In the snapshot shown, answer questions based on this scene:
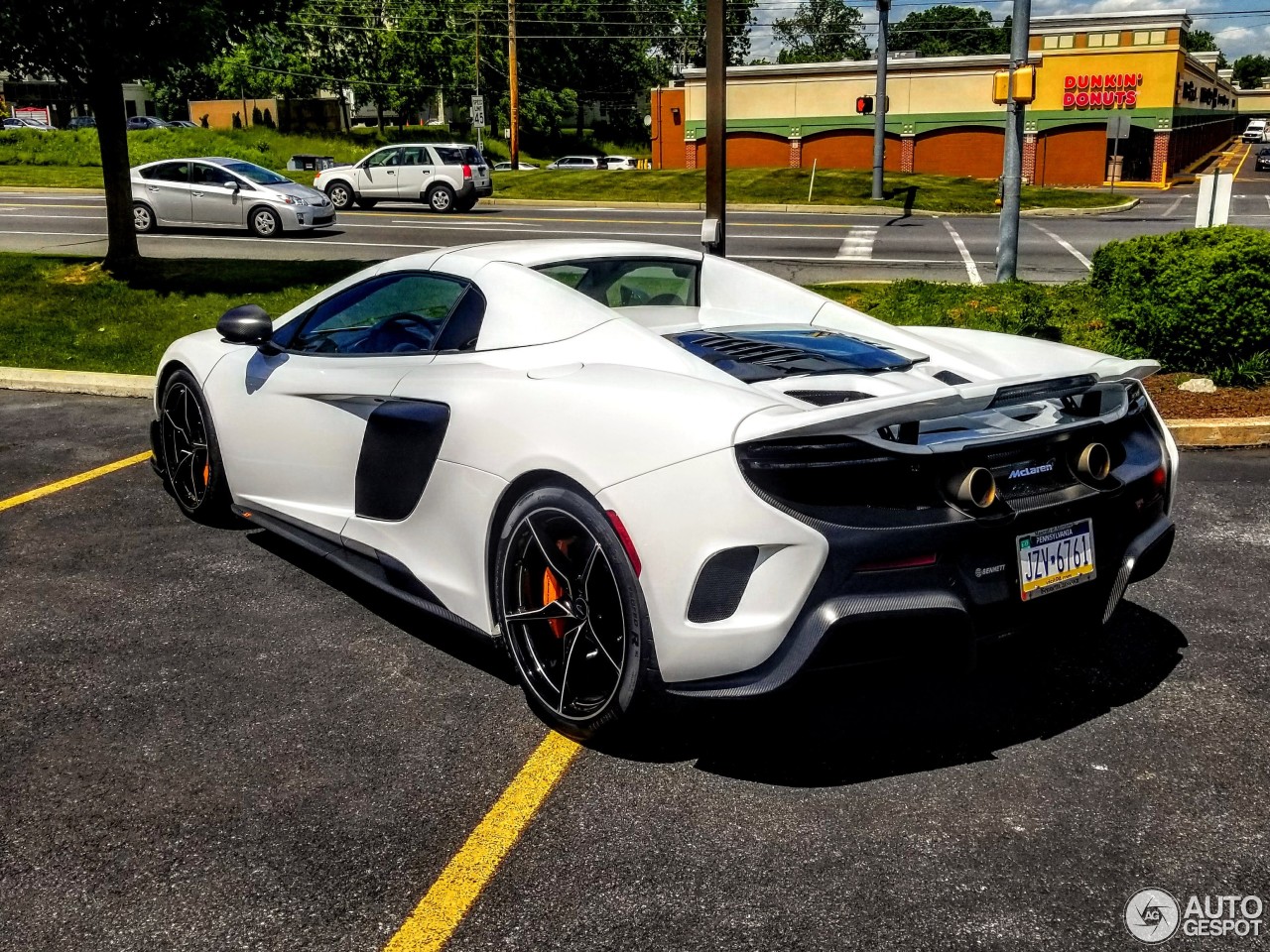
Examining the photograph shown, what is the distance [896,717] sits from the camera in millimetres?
3865

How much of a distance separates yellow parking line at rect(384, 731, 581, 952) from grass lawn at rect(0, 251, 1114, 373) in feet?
22.7

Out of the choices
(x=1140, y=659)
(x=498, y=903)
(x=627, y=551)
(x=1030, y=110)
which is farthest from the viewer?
(x=1030, y=110)

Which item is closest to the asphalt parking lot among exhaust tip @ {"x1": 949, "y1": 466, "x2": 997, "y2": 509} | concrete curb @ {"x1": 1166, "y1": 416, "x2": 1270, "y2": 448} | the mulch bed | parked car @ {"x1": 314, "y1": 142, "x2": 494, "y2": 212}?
exhaust tip @ {"x1": 949, "y1": 466, "x2": 997, "y2": 509}

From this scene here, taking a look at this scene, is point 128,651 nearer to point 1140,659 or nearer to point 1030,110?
point 1140,659

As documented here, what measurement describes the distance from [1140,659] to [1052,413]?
1.18 meters

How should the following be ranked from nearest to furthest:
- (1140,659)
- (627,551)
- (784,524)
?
1. (784,524)
2. (627,551)
3. (1140,659)

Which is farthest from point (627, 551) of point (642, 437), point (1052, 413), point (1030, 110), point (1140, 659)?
point (1030, 110)

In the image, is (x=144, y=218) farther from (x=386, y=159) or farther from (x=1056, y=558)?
(x=1056, y=558)

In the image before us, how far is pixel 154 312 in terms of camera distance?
12188 mm

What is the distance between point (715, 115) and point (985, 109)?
4374 cm

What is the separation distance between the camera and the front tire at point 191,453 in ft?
18.3

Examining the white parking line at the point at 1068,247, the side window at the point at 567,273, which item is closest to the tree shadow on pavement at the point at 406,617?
the side window at the point at 567,273

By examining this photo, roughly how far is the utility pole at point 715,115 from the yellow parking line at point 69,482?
4959 mm

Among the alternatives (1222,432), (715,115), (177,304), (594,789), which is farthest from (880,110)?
(594,789)
